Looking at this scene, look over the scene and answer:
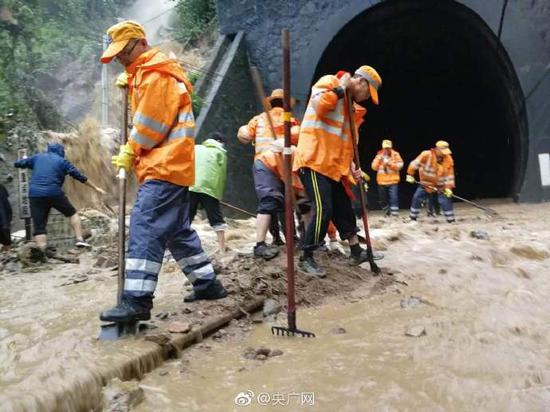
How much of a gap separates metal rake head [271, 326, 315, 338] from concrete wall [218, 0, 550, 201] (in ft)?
28.0

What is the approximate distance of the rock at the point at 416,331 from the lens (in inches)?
108

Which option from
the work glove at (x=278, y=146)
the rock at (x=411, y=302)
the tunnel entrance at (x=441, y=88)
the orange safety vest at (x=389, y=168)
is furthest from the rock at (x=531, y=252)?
the tunnel entrance at (x=441, y=88)

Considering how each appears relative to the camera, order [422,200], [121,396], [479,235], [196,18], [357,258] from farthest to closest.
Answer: [196,18]
[422,200]
[479,235]
[357,258]
[121,396]

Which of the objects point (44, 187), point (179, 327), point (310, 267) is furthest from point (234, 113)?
point (179, 327)

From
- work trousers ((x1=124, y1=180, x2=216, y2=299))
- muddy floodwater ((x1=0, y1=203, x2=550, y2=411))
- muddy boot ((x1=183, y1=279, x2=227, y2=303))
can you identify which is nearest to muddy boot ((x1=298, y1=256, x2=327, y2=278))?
muddy floodwater ((x1=0, y1=203, x2=550, y2=411))

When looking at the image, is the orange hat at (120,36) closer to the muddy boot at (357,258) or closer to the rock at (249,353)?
the rock at (249,353)

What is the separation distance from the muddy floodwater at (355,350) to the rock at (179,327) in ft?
0.38

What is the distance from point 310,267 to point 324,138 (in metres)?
1.04

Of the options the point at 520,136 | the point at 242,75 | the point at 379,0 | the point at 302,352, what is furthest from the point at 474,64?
the point at 302,352

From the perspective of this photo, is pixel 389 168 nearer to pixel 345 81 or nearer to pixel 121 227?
pixel 345 81

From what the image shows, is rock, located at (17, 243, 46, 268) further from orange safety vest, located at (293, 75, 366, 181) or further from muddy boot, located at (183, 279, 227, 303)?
orange safety vest, located at (293, 75, 366, 181)

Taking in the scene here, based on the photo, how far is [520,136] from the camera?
11.5 metres

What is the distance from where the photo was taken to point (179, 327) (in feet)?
9.27

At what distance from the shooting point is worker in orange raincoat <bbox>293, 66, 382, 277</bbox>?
4.01 m
